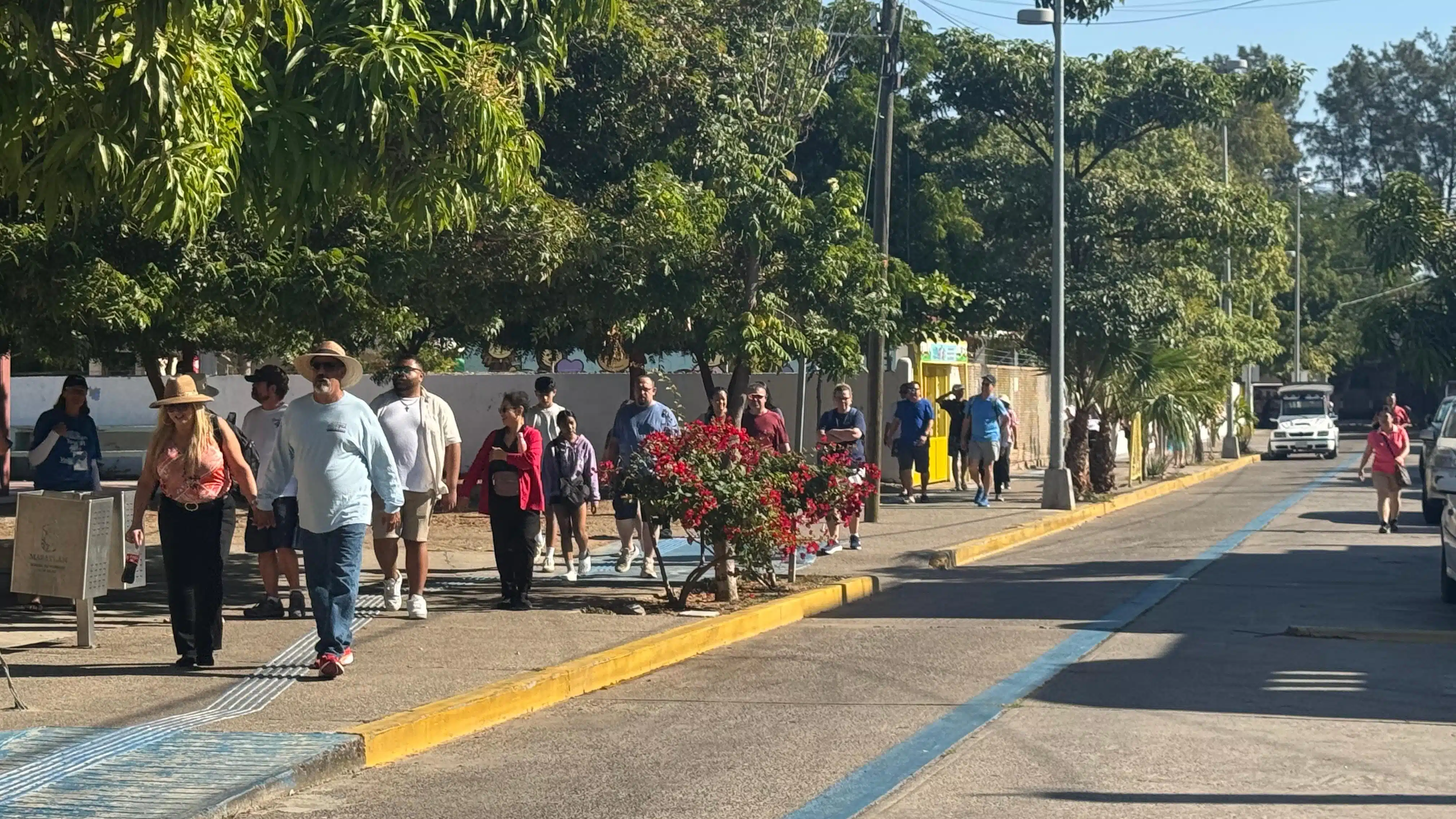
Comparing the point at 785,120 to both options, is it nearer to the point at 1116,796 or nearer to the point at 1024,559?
the point at 1024,559

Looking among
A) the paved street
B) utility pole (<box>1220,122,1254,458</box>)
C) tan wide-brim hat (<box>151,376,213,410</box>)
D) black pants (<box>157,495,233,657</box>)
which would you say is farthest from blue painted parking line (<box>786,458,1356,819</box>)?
utility pole (<box>1220,122,1254,458</box>)

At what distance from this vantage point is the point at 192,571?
9.59 metres

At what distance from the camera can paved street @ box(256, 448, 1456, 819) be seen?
6766 millimetres

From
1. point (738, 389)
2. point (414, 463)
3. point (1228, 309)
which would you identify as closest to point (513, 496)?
point (414, 463)

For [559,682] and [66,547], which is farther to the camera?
[66,547]

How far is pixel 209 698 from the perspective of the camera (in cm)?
867

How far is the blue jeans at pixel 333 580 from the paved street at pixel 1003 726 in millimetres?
1282

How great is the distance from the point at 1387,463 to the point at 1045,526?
4287 mm

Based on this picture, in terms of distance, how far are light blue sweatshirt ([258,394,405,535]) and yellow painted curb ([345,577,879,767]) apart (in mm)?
1328

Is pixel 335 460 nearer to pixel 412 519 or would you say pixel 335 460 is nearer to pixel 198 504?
pixel 198 504

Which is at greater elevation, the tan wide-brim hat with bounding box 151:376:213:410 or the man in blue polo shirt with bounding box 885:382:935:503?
the tan wide-brim hat with bounding box 151:376:213:410

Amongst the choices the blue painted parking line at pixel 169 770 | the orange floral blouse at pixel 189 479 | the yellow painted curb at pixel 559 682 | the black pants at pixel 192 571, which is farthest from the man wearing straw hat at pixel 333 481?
the blue painted parking line at pixel 169 770

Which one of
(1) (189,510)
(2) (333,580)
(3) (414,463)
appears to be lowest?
(2) (333,580)

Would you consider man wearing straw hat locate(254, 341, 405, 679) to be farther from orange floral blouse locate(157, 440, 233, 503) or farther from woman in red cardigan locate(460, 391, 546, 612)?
woman in red cardigan locate(460, 391, 546, 612)
